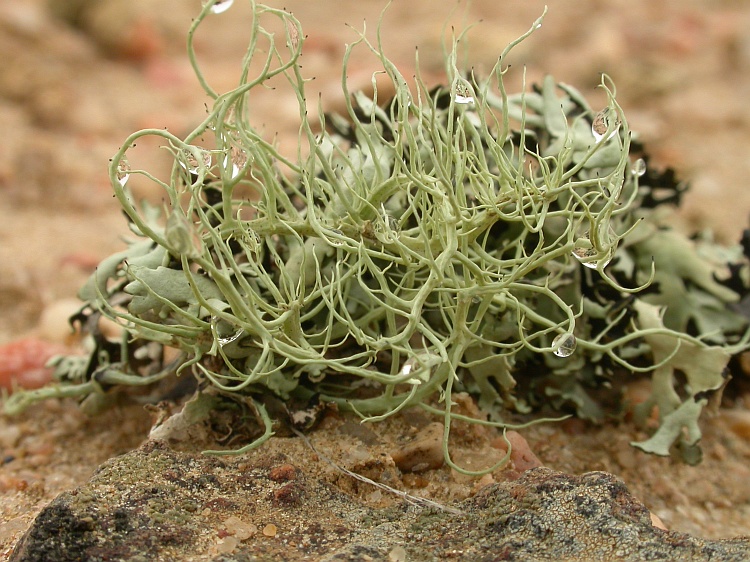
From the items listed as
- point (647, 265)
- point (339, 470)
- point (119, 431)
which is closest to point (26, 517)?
point (119, 431)

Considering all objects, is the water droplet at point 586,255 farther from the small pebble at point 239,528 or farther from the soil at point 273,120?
the small pebble at point 239,528

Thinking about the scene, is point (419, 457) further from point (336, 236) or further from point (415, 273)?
point (336, 236)

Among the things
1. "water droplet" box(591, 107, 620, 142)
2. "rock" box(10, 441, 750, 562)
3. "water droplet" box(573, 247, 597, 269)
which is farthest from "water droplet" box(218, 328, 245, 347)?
"water droplet" box(591, 107, 620, 142)

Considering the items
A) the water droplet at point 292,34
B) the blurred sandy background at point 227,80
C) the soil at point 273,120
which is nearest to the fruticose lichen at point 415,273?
the water droplet at point 292,34

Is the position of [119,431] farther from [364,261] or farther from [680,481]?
[680,481]

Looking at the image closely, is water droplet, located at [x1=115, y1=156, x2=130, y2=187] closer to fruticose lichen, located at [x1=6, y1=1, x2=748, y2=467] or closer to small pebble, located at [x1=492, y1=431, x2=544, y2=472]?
fruticose lichen, located at [x1=6, y1=1, x2=748, y2=467]
